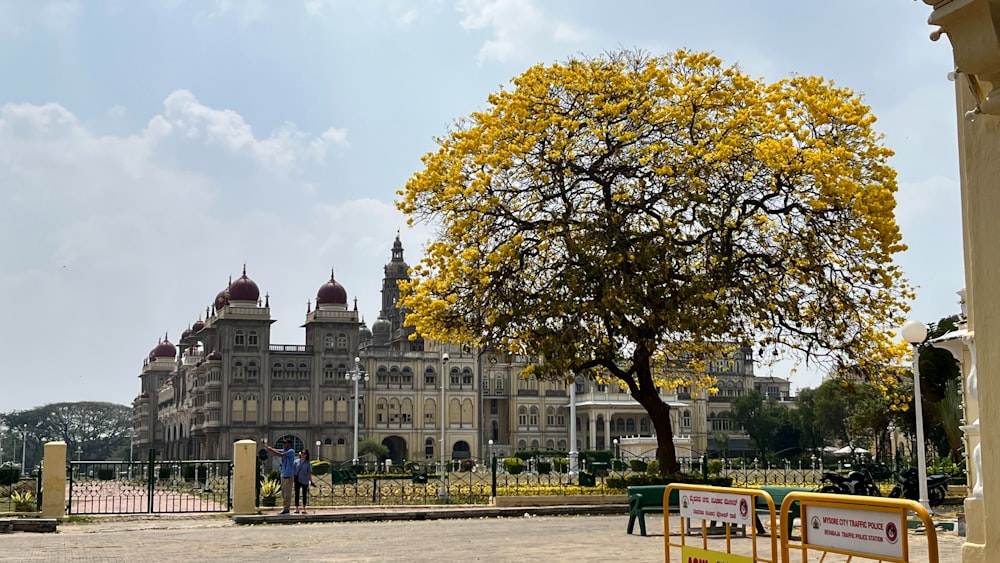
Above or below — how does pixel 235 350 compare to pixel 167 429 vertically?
above

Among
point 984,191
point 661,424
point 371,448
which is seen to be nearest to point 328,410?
point 371,448

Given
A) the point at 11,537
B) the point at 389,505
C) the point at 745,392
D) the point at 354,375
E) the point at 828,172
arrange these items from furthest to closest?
the point at 745,392 → the point at 354,375 → the point at 389,505 → the point at 828,172 → the point at 11,537

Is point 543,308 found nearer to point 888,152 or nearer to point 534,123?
point 534,123

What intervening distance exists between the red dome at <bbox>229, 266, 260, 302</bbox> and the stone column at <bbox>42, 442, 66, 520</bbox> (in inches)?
2654

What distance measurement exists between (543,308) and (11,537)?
9.65 metres

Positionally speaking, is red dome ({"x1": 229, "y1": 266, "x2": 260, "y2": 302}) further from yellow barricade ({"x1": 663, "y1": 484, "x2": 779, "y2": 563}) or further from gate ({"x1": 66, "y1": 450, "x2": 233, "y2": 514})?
yellow barricade ({"x1": 663, "y1": 484, "x2": 779, "y2": 563})

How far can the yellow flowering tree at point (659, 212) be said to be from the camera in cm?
1961

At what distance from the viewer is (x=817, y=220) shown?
65.7 feet

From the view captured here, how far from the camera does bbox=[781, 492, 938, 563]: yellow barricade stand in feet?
18.4

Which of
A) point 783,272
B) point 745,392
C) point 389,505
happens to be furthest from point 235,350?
point 783,272

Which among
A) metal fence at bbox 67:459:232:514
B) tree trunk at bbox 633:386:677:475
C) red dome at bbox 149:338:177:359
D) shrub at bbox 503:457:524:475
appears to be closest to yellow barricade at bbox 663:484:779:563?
tree trunk at bbox 633:386:677:475

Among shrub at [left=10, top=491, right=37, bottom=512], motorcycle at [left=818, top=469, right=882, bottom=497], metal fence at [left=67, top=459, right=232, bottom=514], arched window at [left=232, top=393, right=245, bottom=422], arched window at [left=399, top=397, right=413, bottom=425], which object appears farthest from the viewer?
arched window at [left=399, top=397, right=413, bottom=425]

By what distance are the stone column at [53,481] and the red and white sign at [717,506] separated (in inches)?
573

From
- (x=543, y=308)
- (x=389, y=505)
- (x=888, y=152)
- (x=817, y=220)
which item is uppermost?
(x=888, y=152)
